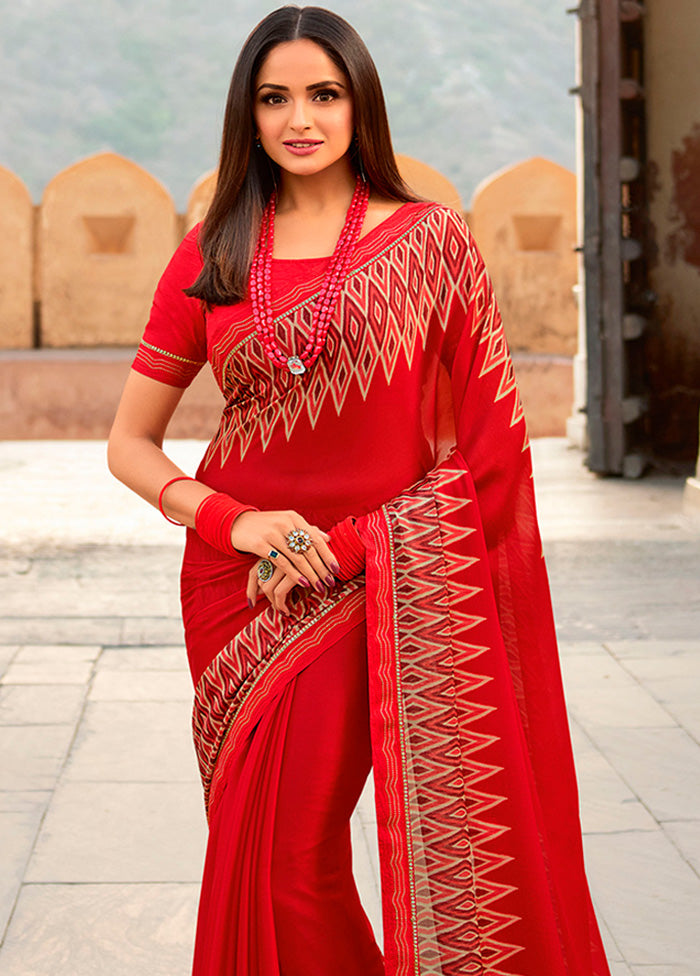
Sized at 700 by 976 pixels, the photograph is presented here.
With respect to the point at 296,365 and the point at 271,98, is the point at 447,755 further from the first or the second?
the point at 271,98

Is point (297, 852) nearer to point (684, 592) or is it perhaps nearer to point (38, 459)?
point (684, 592)

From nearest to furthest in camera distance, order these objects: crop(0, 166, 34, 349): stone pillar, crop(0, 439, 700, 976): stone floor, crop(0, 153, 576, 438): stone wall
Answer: crop(0, 439, 700, 976): stone floor
crop(0, 153, 576, 438): stone wall
crop(0, 166, 34, 349): stone pillar

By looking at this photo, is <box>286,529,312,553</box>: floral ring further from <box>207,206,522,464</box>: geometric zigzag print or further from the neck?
the neck

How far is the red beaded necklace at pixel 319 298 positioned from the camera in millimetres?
1648

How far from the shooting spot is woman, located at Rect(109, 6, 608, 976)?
1592 millimetres

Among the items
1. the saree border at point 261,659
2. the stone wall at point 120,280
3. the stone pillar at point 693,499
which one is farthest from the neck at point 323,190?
the stone wall at point 120,280

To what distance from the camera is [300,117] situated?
164 centimetres

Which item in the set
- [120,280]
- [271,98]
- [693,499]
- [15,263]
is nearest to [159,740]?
[271,98]

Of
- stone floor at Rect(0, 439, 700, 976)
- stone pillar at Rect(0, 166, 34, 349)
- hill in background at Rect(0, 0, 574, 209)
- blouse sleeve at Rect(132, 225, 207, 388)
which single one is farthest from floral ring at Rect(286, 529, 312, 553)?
hill in background at Rect(0, 0, 574, 209)

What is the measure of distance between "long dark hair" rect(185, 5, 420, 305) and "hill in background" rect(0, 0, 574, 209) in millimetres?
45390

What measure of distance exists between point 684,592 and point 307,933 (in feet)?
11.3

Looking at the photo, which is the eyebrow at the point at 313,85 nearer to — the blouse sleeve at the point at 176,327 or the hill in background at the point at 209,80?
the blouse sleeve at the point at 176,327

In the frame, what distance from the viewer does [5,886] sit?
251 cm

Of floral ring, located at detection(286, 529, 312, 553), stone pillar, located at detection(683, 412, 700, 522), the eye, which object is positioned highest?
the eye
